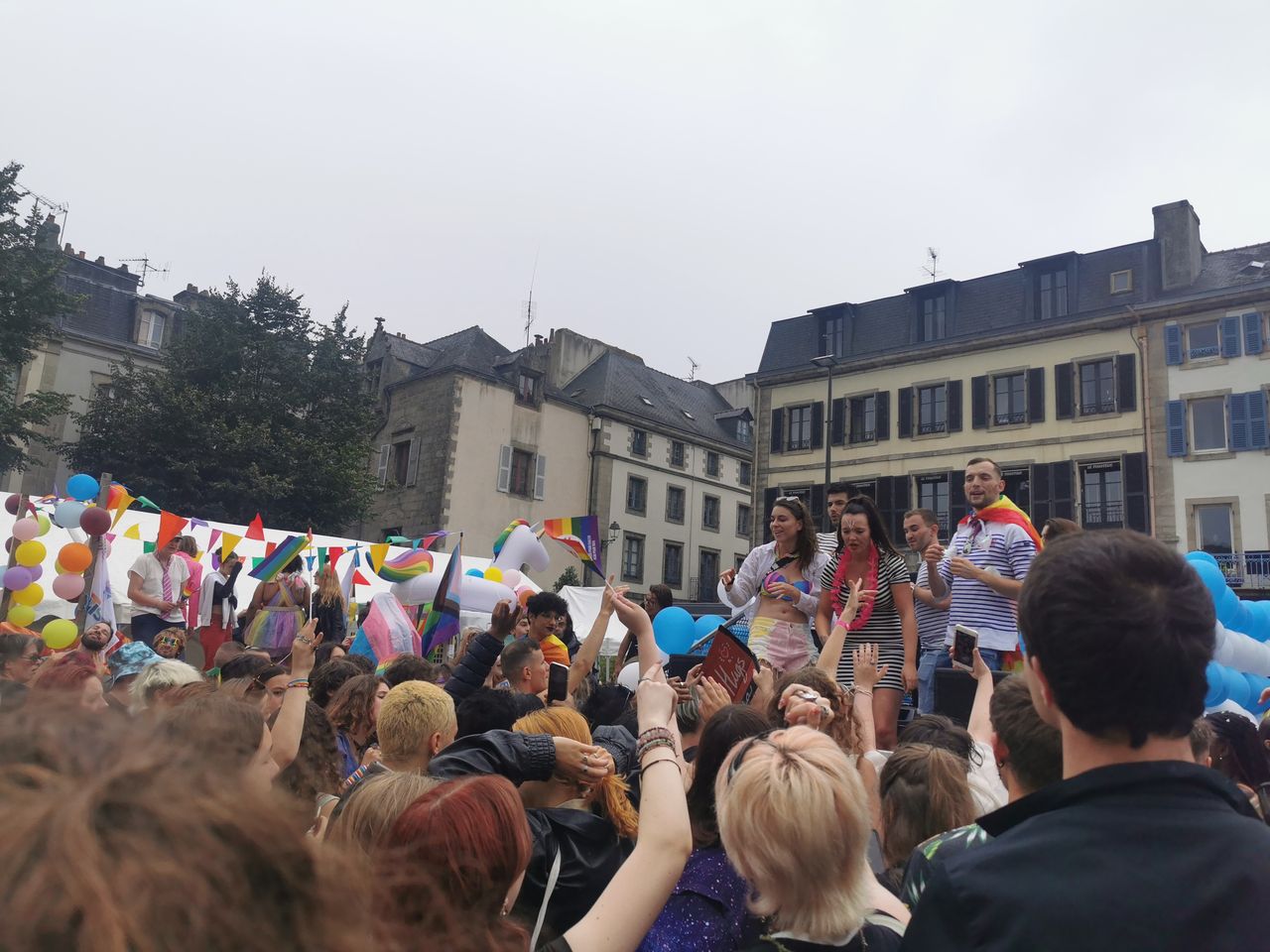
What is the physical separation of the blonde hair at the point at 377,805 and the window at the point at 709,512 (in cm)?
4521

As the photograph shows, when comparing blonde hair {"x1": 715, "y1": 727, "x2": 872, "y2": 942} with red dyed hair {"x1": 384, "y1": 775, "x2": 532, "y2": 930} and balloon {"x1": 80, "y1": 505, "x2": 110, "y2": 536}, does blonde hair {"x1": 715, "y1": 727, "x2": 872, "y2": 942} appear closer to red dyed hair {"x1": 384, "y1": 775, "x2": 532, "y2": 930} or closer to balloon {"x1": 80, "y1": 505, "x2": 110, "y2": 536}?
red dyed hair {"x1": 384, "y1": 775, "x2": 532, "y2": 930}

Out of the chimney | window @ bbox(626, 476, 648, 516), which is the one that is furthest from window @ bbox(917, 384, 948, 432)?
window @ bbox(626, 476, 648, 516)

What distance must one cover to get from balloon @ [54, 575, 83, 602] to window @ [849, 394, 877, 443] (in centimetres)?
2985

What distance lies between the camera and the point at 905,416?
34906 millimetres

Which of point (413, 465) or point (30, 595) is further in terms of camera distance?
point (413, 465)

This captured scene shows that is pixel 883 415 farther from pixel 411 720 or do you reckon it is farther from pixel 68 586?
pixel 411 720

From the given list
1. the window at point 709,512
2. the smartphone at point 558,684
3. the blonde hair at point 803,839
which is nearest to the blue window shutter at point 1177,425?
the window at point 709,512

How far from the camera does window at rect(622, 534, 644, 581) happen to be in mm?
43344

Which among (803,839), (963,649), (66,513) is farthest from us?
(66,513)

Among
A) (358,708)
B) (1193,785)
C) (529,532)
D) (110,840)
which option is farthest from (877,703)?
(529,532)

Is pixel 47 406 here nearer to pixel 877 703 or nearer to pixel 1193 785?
pixel 877 703

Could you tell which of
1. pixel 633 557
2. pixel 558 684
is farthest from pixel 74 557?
pixel 633 557

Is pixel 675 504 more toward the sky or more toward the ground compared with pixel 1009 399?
more toward the ground

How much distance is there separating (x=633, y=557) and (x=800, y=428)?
10.8m
